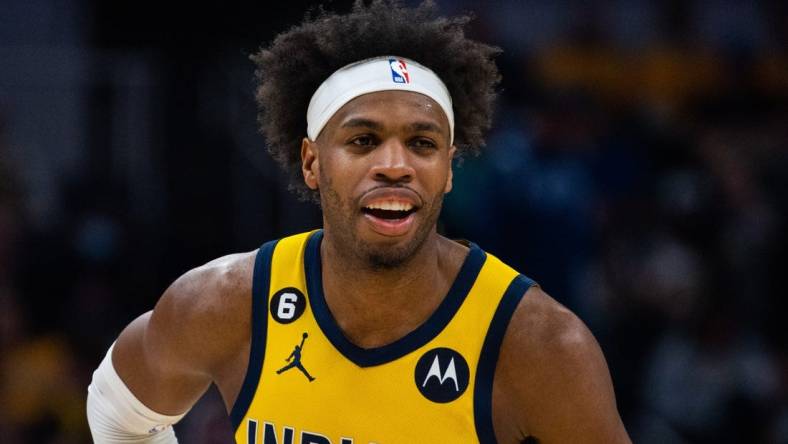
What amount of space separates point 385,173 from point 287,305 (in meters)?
0.54

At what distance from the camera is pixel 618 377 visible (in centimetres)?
661

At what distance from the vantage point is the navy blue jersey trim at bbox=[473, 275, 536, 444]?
10.4 ft

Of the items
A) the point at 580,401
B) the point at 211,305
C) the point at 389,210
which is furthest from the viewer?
the point at 211,305

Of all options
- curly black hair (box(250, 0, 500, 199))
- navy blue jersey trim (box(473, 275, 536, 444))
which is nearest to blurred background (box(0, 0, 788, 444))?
curly black hair (box(250, 0, 500, 199))

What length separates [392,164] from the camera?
3.14 metres

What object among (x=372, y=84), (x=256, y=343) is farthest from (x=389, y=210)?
(x=256, y=343)

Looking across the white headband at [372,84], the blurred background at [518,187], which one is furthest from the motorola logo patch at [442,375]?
the blurred background at [518,187]

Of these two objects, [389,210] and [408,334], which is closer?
[389,210]

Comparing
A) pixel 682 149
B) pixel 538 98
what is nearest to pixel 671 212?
pixel 682 149

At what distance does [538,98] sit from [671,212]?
1.02 meters

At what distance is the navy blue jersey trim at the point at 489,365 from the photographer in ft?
10.4

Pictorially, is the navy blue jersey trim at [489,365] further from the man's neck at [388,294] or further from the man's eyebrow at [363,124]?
the man's eyebrow at [363,124]

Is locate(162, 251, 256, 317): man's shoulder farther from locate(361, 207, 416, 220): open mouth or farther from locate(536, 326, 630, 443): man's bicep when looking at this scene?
locate(536, 326, 630, 443): man's bicep

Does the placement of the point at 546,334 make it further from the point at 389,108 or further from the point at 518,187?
the point at 518,187
